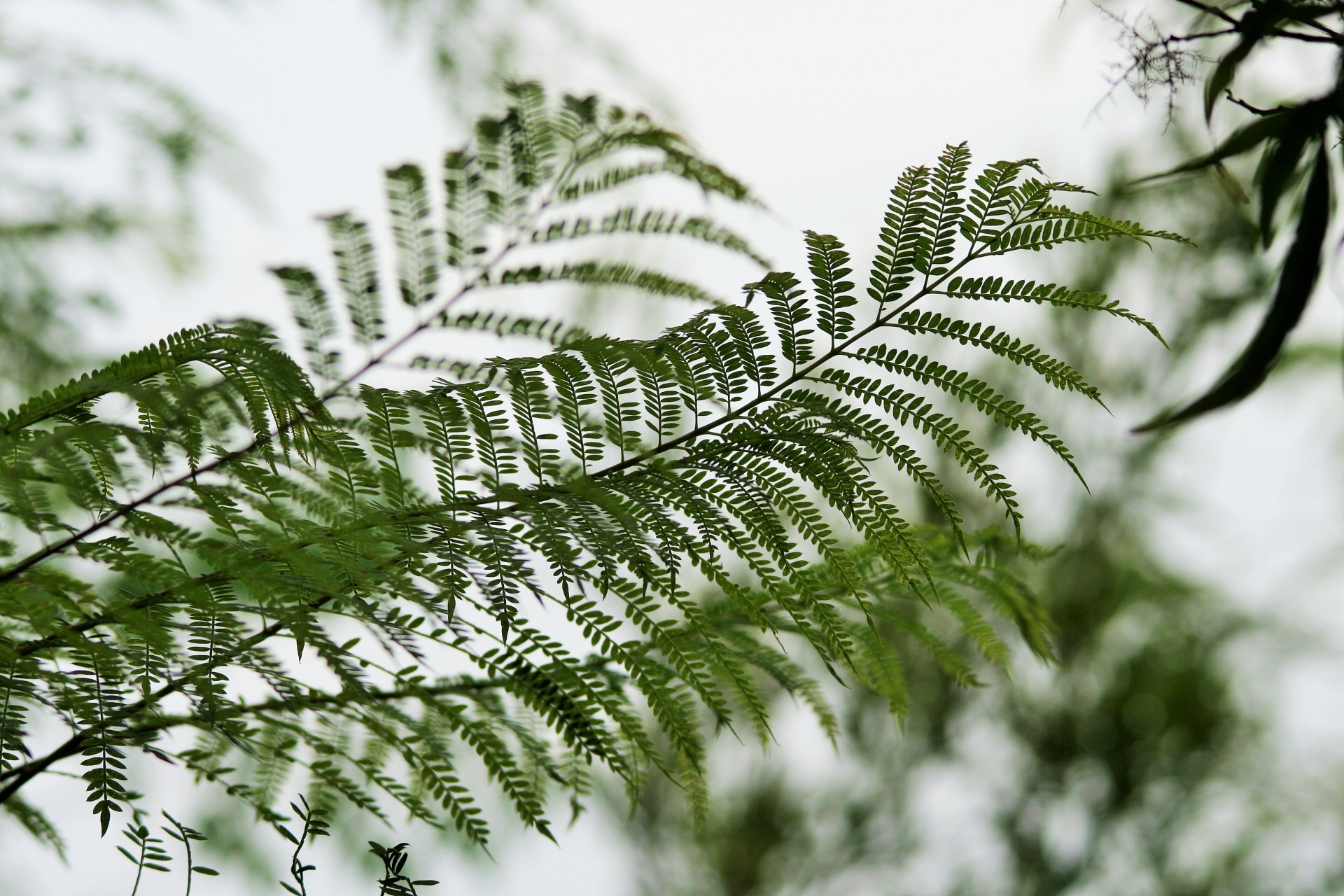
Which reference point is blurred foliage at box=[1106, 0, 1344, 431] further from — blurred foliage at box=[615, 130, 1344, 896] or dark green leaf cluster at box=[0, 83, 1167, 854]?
blurred foliage at box=[615, 130, 1344, 896]

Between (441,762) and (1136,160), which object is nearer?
(441,762)

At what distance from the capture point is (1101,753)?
3617mm

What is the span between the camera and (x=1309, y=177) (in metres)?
0.53

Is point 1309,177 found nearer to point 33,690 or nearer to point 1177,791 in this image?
point 33,690

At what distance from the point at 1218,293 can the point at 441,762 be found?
11.3 feet

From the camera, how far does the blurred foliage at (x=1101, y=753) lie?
360cm

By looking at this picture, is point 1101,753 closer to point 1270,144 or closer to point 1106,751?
point 1106,751

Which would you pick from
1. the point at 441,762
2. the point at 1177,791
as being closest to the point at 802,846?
the point at 1177,791

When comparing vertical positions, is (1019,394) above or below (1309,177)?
above

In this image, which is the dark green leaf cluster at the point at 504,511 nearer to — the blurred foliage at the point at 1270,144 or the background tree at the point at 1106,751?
the blurred foliage at the point at 1270,144

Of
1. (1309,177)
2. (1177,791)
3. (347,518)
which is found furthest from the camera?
(1177,791)

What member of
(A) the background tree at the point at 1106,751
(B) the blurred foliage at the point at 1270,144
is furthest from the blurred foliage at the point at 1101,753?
(B) the blurred foliage at the point at 1270,144

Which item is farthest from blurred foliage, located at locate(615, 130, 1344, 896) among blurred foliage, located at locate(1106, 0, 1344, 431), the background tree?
blurred foliage, located at locate(1106, 0, 1344, 431)

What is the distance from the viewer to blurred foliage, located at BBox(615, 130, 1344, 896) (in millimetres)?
3600
